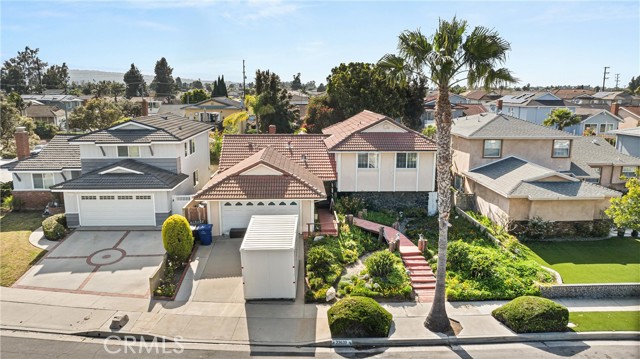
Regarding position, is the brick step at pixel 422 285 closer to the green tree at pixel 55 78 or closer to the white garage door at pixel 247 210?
the white garage door at pixel 247 210

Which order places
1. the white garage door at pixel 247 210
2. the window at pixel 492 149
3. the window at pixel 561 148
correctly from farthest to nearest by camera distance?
the window at pixel 561 148, the window at pixel 492 149, the white garage door at pixel 247 210

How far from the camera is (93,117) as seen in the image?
55.6 metres

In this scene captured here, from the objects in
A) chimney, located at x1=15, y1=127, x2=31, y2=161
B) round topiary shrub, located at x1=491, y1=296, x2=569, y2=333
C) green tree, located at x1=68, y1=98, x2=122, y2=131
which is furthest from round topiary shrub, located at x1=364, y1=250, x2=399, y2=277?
green tree, located at x1=68, y1=98, x2=122, y2=131

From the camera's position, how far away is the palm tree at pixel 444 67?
13383 millimetres

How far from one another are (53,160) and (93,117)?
31.7 meters

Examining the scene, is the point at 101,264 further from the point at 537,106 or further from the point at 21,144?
the point at 537,106

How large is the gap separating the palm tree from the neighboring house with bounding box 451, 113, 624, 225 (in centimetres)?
992

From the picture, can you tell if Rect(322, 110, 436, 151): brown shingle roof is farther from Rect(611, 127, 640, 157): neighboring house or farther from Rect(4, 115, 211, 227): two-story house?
Rect(611, 127, 640, 157): neighboring house

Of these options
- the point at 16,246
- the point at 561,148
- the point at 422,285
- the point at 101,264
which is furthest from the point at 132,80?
the point at 422,285

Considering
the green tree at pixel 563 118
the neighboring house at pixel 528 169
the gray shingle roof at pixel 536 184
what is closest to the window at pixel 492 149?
the neighboring house at pixel 528 169

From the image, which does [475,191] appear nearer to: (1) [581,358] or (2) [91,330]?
(1) [581,358]

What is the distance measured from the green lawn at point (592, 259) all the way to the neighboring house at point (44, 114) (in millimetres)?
72584

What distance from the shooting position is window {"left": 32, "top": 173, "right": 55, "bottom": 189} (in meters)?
Result: 26.7

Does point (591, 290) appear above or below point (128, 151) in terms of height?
below
